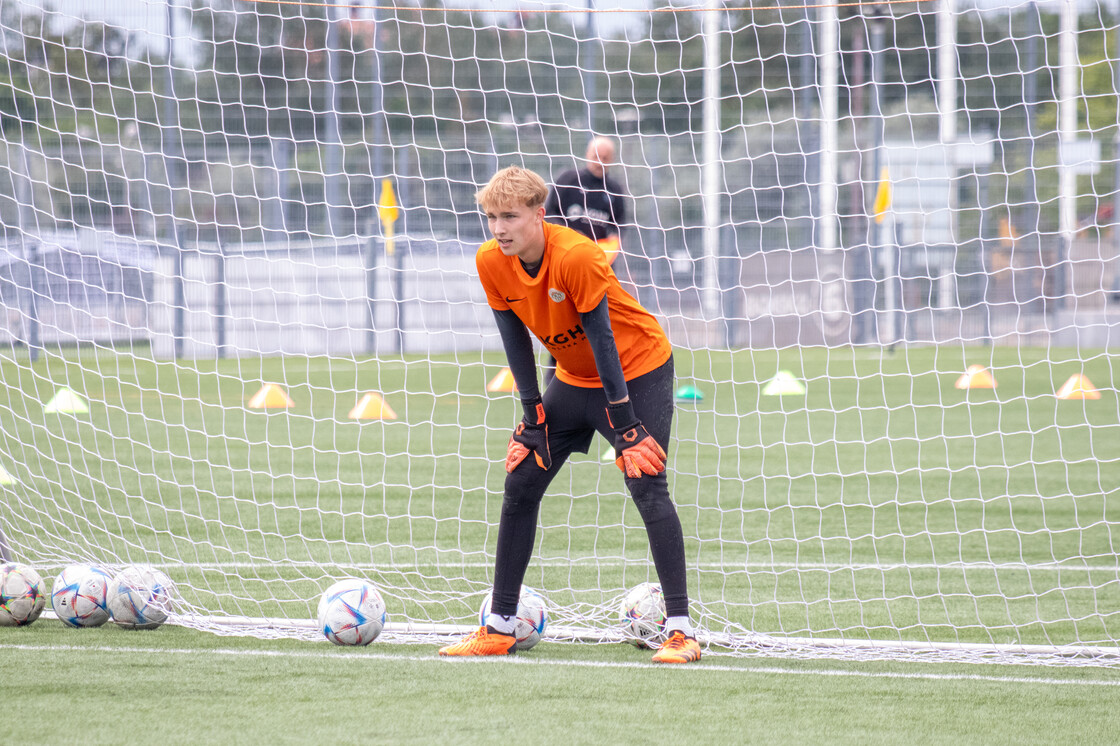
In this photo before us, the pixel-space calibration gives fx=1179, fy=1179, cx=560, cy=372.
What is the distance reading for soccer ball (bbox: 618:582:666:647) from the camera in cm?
401

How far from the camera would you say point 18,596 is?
4.16 metres

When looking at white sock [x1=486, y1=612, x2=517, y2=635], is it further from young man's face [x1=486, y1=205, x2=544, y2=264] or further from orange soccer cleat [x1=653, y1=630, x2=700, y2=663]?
young man's face [x1=486, y1=205, x2=544, y2=264]

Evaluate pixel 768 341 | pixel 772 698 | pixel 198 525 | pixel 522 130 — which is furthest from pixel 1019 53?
pixel 772 698

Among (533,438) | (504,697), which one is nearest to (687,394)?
(533,438)

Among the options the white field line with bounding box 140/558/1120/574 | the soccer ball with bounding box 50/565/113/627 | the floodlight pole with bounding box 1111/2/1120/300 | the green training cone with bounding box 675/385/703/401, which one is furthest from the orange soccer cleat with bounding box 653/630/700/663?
the green training cone with bounding box 675/385/703/401

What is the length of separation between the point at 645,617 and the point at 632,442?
28.3 inches

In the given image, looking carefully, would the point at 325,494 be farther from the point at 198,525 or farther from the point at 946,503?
the point at 946,503

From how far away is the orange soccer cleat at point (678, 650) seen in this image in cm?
377

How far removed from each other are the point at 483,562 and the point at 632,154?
9.80m

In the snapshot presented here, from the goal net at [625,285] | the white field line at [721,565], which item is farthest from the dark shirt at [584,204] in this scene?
the white field line at [721,565]

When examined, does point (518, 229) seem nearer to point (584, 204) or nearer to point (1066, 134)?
point (584, 204)

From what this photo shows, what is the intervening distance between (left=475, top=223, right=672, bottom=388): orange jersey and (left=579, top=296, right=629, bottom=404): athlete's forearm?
0.11 feet

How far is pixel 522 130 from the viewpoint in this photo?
15219mm

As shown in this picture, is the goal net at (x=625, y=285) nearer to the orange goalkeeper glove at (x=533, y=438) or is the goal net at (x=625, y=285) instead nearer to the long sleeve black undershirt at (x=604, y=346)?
→ the orange goalkeeper glove at (x=533, y=438)
